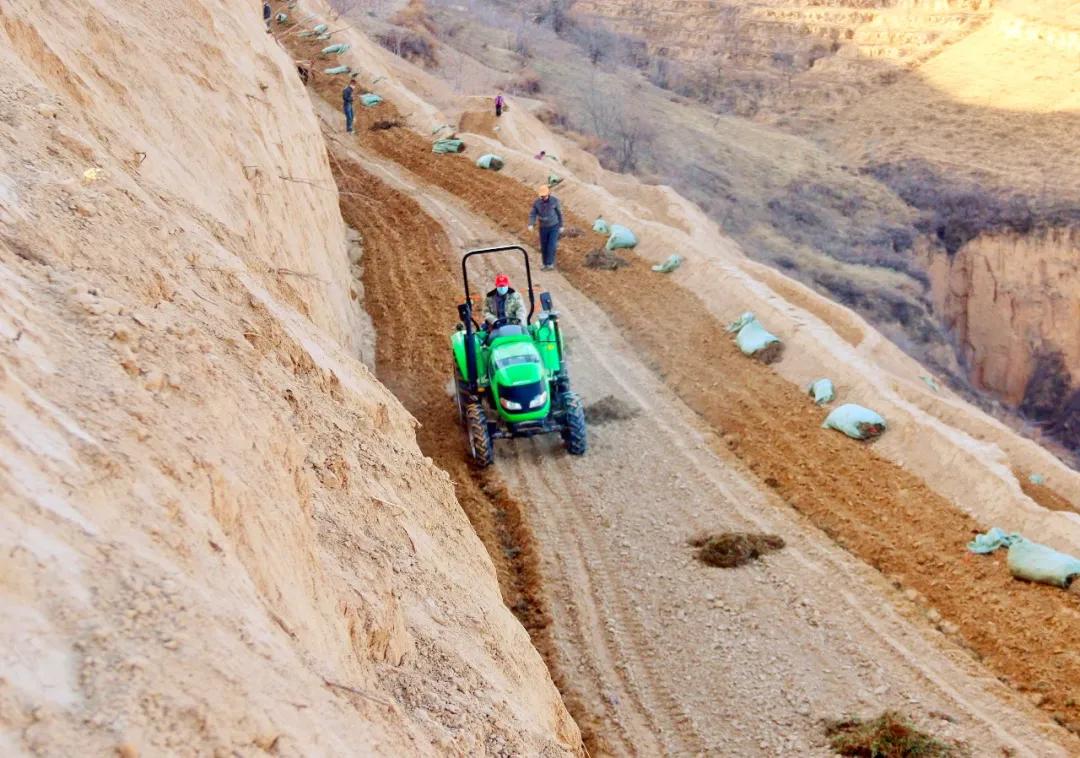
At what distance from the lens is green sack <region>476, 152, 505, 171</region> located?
2516cm

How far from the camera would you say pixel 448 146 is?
88.1ft

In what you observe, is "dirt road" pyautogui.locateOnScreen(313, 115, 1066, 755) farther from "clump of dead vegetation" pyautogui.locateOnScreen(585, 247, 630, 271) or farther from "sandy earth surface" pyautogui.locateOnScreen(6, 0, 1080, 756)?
"clump of dead vegetation" pyautogui.locateOnScreen(585, 247, 630, 271)

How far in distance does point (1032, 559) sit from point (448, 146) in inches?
791

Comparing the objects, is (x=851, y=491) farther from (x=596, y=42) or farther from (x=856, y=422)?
(x=596, y=42)

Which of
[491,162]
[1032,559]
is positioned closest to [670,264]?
[491,162]

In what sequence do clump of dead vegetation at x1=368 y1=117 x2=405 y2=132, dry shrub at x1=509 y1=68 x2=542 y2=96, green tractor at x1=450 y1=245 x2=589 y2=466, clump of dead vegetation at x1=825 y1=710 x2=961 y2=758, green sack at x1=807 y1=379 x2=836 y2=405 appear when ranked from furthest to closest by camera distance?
dry shrub at x1=509 y1=68 x2=542 y2=96 < clump of dead vegetation at x1=368 y1=117 x2=405 y2=132 < green sack at x1=807 y1=379 x2=836 y2=405 < green tractor at x1=450 y1=245 x2=589 y2=466 < clump of dead vegetation at x1=825 y1=710 x2=961 y2=758

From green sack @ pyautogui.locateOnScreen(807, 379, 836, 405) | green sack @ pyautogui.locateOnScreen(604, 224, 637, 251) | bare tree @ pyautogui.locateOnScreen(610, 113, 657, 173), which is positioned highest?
green sack @ pyautogui.locateOnScreen(604, 224, 637, 251)

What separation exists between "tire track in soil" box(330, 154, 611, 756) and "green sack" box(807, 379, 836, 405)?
15.3 feet

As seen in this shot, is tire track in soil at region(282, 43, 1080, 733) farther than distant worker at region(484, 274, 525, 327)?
No

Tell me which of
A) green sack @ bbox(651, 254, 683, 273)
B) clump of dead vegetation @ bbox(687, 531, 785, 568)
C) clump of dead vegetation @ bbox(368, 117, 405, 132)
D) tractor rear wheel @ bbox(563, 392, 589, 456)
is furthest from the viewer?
clump of dead vegetation @ bbox(368, 117, 405, 132)

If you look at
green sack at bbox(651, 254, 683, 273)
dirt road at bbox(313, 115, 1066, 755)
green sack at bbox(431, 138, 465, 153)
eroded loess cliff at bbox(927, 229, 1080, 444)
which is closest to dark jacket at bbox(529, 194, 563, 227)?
green sack at bbox(651, 254, 683, 273)

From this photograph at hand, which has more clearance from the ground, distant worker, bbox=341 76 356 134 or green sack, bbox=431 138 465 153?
distant worker, bbox=341 76 356 134

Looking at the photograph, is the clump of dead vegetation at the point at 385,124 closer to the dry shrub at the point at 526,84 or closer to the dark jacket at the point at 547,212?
the dark jacket at the point at 547,212

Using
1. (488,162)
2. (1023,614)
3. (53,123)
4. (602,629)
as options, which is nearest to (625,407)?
(602,629)
